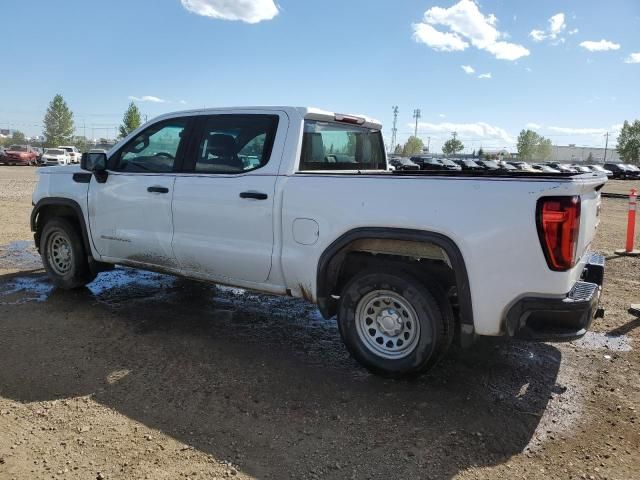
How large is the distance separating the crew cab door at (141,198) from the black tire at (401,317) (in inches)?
73.7

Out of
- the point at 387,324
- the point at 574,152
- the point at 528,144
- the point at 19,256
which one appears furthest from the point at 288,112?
the point at 574,152

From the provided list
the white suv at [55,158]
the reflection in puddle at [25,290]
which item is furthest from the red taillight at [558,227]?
the white suv at [55,158]

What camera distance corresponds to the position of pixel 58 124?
10625 cm

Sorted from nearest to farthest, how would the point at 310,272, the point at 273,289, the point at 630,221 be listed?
the point at 310,272, the point at 273,289, the point at 630,221

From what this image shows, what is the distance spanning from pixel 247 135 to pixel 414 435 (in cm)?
274

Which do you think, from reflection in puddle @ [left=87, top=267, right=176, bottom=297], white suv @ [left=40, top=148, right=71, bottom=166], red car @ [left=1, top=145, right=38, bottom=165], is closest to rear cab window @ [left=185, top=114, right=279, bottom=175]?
reflection in puddle @ [left=87, top=267, right=176, bottom=297]

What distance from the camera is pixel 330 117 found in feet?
15.7

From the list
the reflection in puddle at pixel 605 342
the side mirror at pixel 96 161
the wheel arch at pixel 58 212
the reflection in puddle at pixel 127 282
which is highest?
the side mirror at pixel 96 161

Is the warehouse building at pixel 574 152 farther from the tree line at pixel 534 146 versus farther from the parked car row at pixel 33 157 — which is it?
the parked car row at pixel 33 157

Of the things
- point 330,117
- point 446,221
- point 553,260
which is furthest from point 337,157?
point 553,260

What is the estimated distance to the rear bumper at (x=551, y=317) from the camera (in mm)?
3256

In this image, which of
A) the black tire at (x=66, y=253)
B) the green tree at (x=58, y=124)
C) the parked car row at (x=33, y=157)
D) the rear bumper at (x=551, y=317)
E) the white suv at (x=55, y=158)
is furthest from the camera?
the green tree at (x=58, y=124)

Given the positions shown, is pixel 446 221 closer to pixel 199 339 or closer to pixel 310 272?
pixel 310 272

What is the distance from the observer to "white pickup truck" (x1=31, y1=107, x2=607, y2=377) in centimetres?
328
